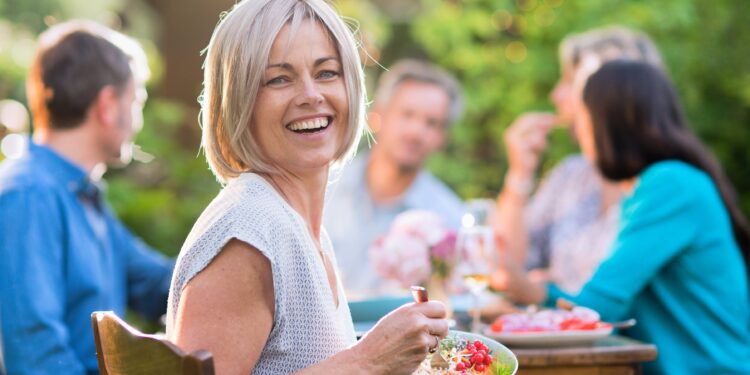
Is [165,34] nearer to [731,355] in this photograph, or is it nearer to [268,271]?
[731,355]

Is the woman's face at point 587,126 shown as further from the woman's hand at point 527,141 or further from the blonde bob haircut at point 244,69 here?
the blonde bob haircut at point 244,69

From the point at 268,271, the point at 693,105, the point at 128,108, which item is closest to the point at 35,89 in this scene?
the point at 128,108

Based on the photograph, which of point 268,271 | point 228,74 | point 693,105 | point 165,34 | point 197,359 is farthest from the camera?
Result: point 165,34

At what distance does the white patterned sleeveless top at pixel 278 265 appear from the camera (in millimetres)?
1463

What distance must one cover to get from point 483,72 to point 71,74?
3.34 meters

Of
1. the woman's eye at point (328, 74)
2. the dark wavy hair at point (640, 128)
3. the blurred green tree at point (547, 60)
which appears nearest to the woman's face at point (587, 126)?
the dark wavy hair at point (640, 128)

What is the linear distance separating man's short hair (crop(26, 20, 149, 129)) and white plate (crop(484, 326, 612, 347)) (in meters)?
1.57

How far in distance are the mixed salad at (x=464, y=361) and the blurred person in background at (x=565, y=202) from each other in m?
2.00

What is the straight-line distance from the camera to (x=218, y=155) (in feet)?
5.53

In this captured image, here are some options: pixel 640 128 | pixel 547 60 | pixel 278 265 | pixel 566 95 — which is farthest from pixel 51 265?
pixel 547 60

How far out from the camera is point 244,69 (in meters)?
1.57

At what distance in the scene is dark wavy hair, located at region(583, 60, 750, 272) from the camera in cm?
283

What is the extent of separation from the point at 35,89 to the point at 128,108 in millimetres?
307

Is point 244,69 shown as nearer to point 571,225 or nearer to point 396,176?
point 571,225
